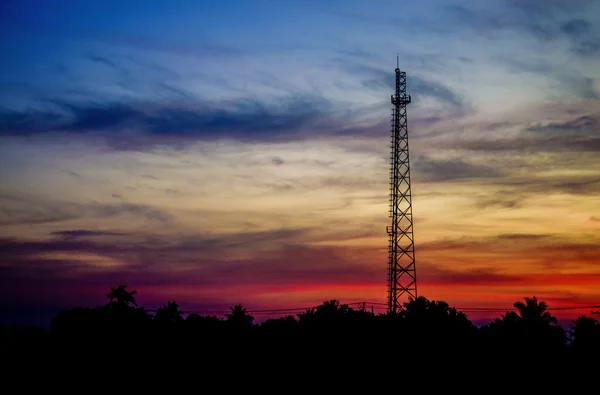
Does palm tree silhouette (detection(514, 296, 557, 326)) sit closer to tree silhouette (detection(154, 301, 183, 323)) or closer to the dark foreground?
the dark foreground

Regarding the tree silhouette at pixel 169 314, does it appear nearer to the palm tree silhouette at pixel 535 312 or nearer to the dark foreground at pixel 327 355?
the dark foreground at pixel 327 355

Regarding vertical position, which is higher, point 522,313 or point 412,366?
point 522,313

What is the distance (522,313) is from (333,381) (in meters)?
32.2

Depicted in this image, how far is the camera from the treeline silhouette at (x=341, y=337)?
8025 centimetres

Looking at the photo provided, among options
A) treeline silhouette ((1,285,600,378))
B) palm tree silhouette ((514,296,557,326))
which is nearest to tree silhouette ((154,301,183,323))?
treeline silhouette ((1,285,600,378))

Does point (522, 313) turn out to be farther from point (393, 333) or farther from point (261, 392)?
point (261, 392)

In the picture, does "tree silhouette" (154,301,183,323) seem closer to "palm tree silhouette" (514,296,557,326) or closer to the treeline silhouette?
the treeline silhouette

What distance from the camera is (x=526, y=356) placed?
78.9 metres

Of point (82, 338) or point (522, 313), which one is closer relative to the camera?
point (82, 338)

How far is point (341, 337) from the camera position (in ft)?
276

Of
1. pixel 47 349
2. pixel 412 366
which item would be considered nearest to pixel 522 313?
pixel 412 366

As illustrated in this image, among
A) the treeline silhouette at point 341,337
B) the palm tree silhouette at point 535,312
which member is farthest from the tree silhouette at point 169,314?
the palm tree silhouette at point 535,312

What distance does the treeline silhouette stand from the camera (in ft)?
263

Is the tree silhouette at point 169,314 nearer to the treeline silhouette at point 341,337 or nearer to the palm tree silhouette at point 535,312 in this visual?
the treeline silhouette at point 341,337
